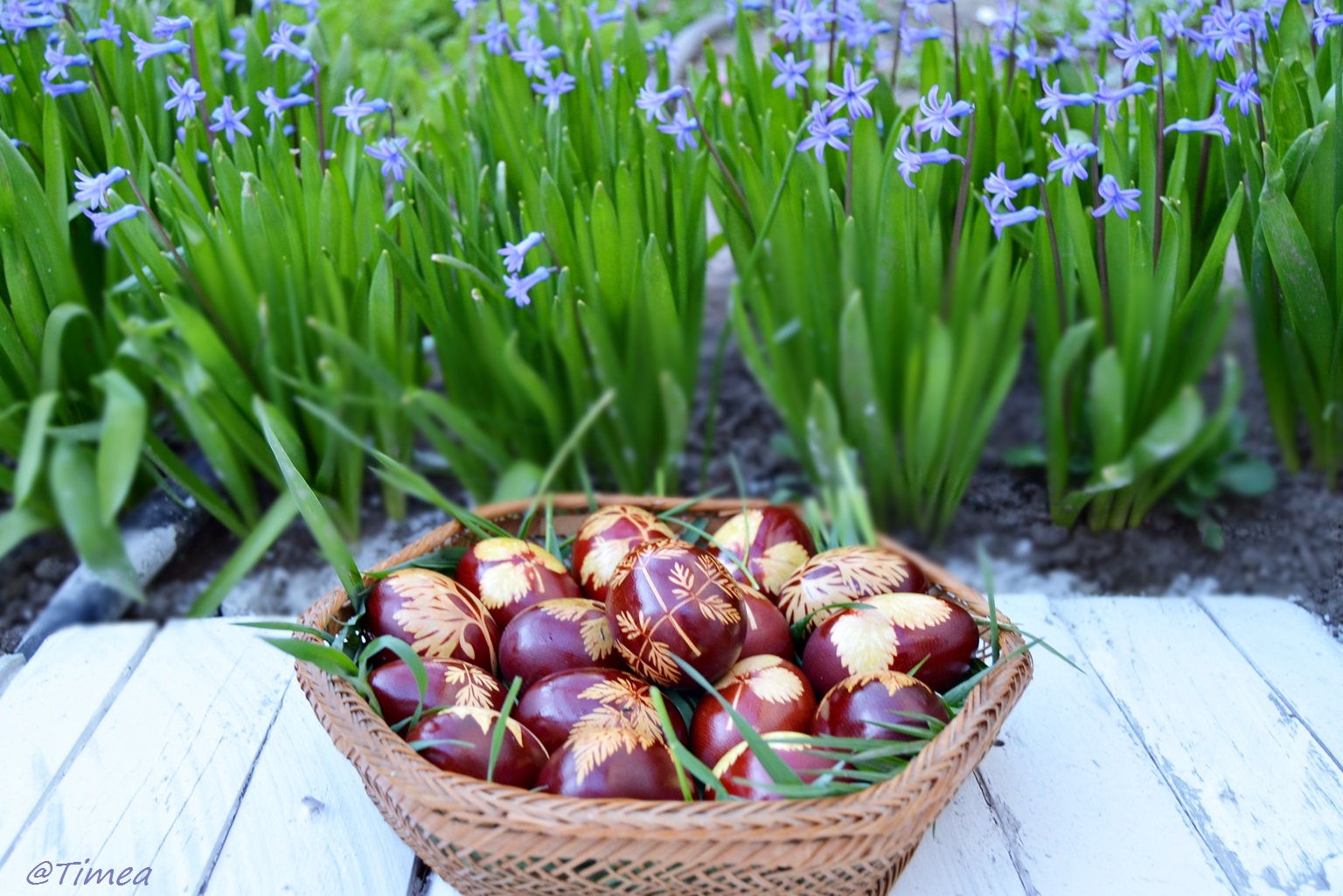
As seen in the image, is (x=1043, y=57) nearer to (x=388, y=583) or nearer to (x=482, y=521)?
(x=482, y=521)

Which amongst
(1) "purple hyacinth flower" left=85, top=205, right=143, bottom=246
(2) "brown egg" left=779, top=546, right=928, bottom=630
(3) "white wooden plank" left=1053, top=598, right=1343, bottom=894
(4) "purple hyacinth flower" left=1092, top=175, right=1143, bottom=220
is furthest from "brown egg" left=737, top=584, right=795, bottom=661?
(1) "purple hyacinth flower" left=85, top=205, right=143, bottom=246

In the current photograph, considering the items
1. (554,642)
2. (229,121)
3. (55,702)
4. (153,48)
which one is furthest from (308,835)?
(153,48)

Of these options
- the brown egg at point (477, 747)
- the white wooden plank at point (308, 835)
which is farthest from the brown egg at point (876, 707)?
the white wooden plank at point (308, 835)

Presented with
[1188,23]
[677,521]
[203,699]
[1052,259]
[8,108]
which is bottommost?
[203,699]

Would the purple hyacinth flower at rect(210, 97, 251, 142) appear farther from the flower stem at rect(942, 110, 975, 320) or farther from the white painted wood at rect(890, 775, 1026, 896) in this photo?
the white painted wood at rect(890, 775, 1026, 896)

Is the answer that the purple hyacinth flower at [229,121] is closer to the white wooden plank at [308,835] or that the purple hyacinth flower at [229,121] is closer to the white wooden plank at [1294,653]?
the white wooden plank at [308,835]

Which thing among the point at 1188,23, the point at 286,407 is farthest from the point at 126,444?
the point at 1188,23
